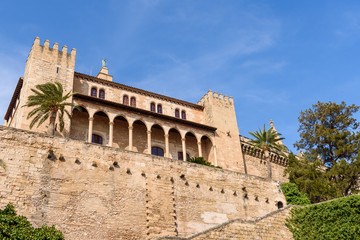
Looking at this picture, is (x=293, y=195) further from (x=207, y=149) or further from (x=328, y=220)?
(x=207, y=149)

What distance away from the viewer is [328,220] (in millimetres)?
21672

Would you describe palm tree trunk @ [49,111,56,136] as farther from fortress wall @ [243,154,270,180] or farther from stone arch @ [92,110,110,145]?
fortress wall @ [243,154,270,180]

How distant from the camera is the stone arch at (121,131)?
33406mm

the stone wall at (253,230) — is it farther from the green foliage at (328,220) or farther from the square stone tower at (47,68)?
the square stone tower at (47,68)

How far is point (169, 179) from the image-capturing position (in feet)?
78.6

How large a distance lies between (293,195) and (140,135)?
44.4 feet

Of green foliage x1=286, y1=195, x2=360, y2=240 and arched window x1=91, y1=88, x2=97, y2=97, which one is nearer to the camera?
green foliage x1=286, y1=195, x2=360, y2=240

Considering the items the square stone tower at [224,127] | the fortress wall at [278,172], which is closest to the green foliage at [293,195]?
the square stone tower at [224,127]

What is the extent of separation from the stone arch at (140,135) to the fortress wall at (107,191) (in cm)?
949

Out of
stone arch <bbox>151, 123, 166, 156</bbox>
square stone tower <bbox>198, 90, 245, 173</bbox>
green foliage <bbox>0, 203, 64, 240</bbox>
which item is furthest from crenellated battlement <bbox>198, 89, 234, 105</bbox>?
green foliage <bbox>0, 203, 64, 240</bbox>

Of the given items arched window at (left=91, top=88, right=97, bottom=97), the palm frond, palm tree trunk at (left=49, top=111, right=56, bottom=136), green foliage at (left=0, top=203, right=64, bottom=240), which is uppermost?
arched window at (left=91, top=88, right=97, bottom=97)

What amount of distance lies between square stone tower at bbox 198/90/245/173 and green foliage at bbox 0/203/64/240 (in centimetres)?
2100

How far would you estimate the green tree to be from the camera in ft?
103

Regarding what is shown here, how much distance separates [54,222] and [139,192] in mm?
5092
